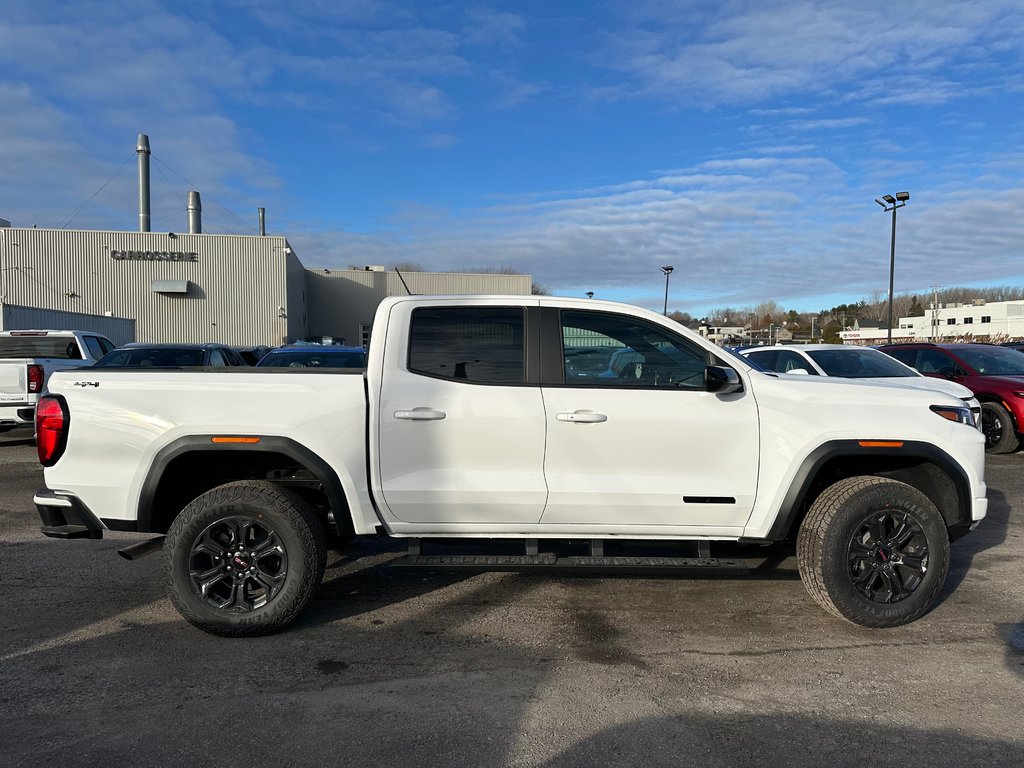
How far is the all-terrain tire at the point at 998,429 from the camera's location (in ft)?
34.8

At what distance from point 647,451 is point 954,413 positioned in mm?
1941

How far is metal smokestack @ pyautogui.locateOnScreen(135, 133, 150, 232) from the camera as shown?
44.8 m

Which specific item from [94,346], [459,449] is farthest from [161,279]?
[459,449]

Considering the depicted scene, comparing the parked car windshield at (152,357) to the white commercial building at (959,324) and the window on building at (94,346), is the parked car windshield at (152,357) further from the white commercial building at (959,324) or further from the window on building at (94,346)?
the white commercial building at (959,324)

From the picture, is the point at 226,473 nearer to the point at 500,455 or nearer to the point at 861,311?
the point at 500,455

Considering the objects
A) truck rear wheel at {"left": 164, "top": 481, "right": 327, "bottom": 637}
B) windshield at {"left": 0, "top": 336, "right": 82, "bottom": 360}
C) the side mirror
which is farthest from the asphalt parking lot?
windshield at {"left": 0, "top": 336, "right": 82, "bottom": 360}

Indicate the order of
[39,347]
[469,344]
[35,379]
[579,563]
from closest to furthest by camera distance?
[579,563] → [469,344] → [35,379] → [39,347]

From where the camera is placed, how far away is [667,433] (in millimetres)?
4164

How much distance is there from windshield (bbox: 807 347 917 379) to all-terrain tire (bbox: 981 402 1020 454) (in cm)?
168

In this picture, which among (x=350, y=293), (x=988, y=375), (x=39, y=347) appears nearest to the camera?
(x=988, y=375)

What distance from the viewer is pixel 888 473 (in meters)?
4.80

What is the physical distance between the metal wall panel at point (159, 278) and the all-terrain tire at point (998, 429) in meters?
38.1

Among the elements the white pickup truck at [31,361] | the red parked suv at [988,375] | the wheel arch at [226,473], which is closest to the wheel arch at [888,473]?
the wheel arch at [226,473]

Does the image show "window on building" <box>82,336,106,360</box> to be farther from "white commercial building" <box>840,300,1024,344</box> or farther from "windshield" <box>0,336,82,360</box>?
"white commercial building" <box>840,300,1024,344</box>
